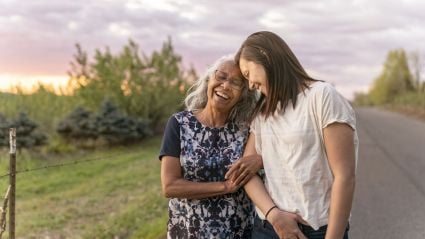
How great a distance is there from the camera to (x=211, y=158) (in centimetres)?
287

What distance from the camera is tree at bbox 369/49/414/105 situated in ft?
196

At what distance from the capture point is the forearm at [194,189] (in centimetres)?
280

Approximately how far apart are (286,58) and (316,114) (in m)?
0.26

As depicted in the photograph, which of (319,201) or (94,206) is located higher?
(319,201)

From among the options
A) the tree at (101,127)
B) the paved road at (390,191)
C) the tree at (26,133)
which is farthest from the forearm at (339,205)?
the tree at (101,127)

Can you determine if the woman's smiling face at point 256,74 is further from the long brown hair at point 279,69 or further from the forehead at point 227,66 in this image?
the forehead at point 227,66

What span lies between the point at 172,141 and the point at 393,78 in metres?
61.5

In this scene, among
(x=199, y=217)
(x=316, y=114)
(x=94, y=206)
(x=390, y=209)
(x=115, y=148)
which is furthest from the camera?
(x=115, y=148)

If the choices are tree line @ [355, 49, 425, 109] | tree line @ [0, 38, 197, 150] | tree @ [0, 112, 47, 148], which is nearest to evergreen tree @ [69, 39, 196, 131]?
tree line @ [0, 38, 197, 150]

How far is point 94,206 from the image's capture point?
909cm

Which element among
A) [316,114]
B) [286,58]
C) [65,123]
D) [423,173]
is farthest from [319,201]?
[65,123]

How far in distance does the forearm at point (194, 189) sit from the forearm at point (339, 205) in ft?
1.97

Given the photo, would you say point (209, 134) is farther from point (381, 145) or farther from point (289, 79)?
point (381, 145)

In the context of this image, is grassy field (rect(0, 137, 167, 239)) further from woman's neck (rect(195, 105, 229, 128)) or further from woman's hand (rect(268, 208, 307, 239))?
woman's hand (rect(268, 208, 307, 239))
